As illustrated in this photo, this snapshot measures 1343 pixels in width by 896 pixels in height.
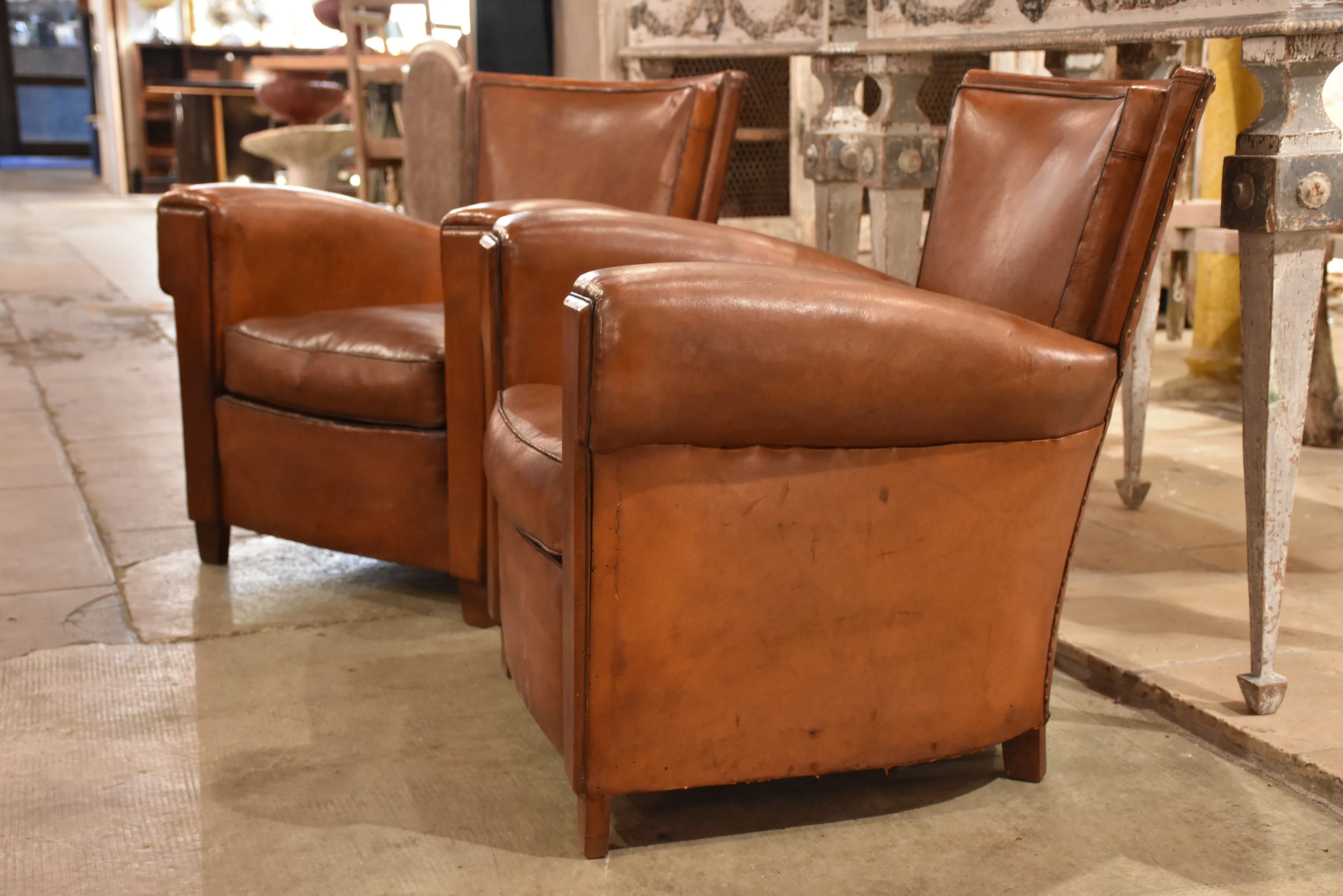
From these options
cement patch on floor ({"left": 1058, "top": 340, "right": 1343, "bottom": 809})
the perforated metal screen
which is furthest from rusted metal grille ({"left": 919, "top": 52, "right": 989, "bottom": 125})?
cement patch on floor ({"left": 1058, "top": 340, "right": 1343, "bottom": 809})

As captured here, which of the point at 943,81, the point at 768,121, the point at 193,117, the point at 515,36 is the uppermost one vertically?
the point at 193,117

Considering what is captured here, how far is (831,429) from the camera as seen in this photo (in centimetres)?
133

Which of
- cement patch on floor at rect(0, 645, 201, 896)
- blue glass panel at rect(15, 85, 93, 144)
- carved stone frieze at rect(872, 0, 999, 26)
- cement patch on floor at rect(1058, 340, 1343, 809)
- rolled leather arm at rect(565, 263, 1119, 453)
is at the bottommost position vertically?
cement patch on floor at rect(0, 645, 201, 896)

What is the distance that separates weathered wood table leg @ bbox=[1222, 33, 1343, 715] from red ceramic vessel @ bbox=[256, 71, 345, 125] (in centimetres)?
708

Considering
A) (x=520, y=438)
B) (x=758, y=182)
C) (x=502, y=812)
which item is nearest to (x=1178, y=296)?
(x=758, y=182)

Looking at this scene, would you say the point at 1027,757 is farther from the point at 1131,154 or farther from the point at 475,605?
the point at 475,605

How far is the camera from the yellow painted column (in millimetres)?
3660

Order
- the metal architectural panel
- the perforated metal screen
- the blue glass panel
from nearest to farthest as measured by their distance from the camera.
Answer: the metal architectural panel
the perforated metal screen
the blue glass panel

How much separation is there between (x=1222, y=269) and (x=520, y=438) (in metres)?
2.80

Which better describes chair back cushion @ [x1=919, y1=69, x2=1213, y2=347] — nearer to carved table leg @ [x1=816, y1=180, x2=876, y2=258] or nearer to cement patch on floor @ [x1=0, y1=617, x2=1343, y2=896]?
cement patch on floor @ [x1=0, y1=617, x2=1343, y2=896]

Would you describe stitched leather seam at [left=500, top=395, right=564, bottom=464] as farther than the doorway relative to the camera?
No

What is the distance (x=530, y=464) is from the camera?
148 centimetres

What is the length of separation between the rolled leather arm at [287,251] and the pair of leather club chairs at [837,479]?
877 mm

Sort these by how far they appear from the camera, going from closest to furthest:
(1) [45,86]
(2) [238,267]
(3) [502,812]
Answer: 1. (3) [502,812]
2. (2) [238,267]
3. (1) [45,86]
